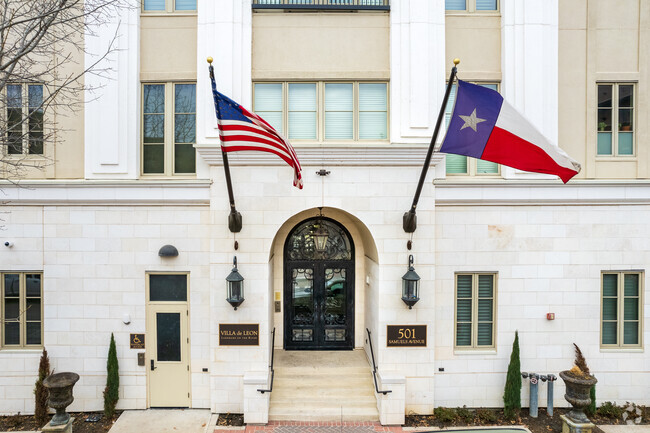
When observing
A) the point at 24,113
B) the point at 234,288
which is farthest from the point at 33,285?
the point at 234,288

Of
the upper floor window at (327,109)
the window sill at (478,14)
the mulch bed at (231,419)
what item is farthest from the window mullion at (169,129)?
the window sill at (478,14)

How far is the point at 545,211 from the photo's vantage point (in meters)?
9.74

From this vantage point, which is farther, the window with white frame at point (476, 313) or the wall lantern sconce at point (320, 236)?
the wall lantern sconce at point (320, 236)

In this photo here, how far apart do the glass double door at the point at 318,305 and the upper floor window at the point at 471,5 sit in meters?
7.25

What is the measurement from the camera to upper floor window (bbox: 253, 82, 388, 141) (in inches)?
384

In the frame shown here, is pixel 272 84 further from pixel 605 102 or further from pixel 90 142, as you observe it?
pixel 605 102

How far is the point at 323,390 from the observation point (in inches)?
375

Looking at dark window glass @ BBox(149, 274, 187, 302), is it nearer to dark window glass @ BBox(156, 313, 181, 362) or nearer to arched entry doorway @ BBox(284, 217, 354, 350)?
dark window glass @ BBox(156, 313, 181, 362)

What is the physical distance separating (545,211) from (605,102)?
128 inches

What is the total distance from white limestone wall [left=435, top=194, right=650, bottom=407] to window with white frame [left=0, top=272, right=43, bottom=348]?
9.93 meters

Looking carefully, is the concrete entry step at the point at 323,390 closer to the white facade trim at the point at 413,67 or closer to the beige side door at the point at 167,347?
the beige side door at the point at 167,347

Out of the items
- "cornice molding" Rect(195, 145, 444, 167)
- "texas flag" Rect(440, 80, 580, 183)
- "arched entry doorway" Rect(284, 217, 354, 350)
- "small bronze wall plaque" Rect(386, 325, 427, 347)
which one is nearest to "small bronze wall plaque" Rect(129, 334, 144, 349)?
"arched entry doorway" Rect(284, 217, 354, 350)

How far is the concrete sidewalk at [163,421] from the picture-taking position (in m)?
8.80

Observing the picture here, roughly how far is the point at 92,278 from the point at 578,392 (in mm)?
11496
